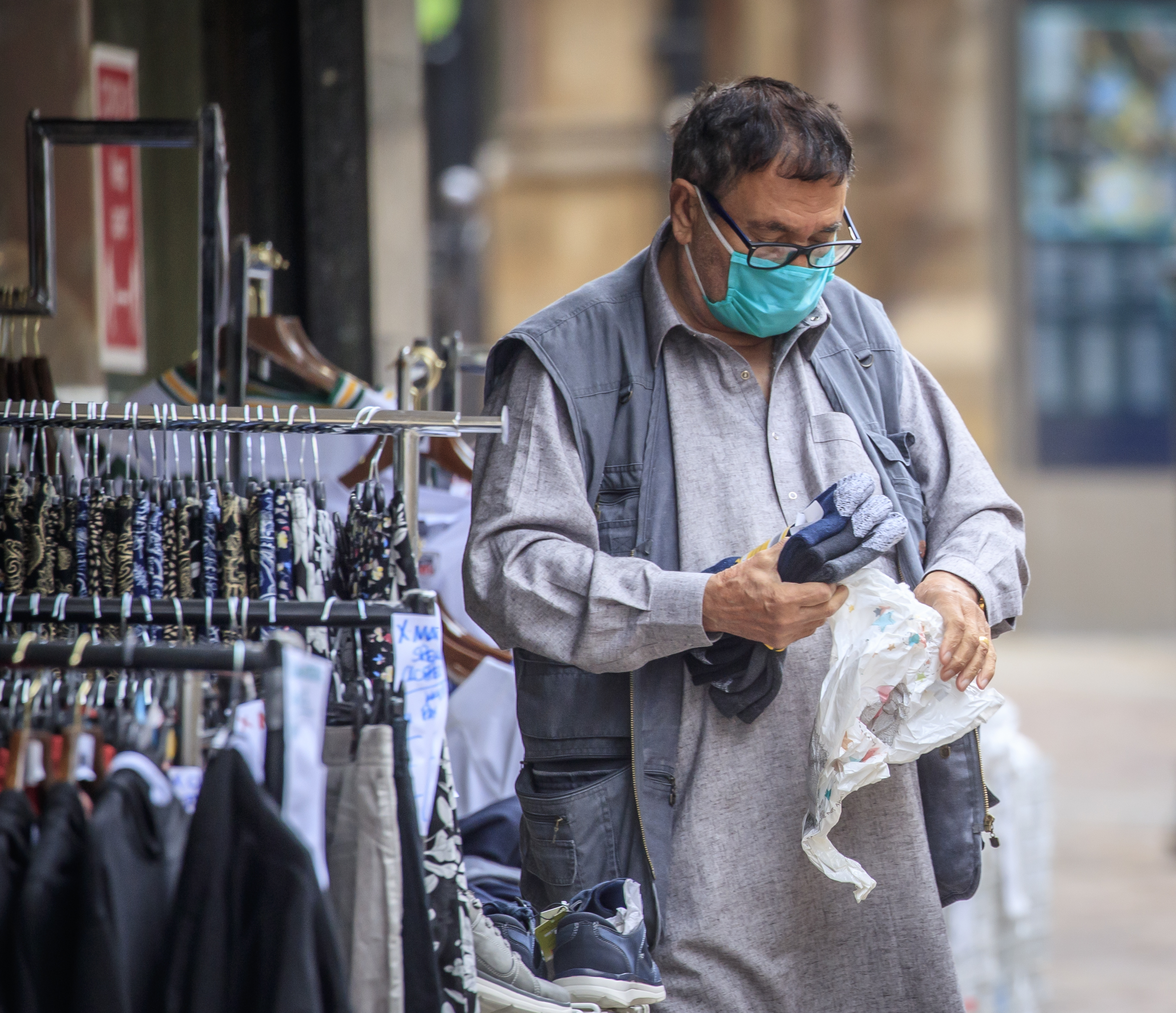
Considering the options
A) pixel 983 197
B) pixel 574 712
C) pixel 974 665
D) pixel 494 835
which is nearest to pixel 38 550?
pixel 574 712

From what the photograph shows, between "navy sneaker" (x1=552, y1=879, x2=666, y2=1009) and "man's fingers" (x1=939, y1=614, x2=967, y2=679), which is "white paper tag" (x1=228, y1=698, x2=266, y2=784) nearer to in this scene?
"navy sneaker" (x1=552, y1=879, x2=666, y2=1009)

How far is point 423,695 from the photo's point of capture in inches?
82.3

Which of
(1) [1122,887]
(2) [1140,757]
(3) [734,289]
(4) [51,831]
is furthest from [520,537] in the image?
(2) [1140,757]

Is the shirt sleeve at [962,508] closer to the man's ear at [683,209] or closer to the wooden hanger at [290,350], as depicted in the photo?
the man's ear at [683,209]

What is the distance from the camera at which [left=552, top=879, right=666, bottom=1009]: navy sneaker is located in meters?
2.17

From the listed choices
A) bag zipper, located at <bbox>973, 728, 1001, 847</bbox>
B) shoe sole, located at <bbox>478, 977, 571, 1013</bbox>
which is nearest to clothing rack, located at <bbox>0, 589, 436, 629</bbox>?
shoe sole, located at <bbox>478, 977, 571, 1013</bbox>

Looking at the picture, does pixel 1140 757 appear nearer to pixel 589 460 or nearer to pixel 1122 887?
pixel 1122 887

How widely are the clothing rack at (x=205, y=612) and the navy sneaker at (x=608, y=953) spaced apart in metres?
0.53

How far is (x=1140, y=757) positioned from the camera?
882 centimetres

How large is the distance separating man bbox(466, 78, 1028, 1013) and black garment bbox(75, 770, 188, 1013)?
2.45ft

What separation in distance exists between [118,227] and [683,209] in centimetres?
226

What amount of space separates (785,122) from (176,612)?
3.84ft

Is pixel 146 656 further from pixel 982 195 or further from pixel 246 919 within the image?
pixel 982 195

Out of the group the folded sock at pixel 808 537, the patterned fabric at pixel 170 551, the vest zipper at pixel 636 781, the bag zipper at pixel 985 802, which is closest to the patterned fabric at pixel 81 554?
the patterned fabric at pixel 170 551
